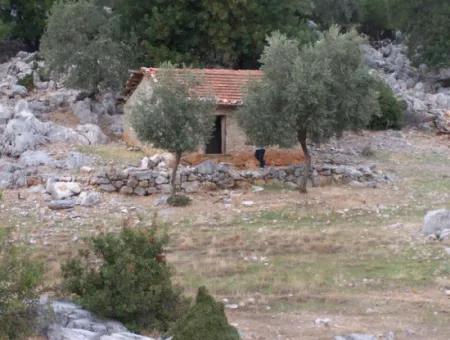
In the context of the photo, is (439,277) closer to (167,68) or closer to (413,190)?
(413,190)

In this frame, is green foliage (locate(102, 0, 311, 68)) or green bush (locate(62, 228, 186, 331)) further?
green foliage (locate(102, 0, 311, 68))

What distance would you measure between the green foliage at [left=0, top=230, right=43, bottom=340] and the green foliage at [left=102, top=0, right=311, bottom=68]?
1107 inches

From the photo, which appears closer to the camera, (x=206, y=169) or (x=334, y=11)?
(x=206, y=169)

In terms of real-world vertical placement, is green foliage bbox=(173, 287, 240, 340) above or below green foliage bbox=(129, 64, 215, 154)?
below

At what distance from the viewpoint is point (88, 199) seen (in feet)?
77.5

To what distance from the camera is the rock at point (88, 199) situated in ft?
77.2

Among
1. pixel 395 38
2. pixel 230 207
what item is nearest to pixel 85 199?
pixel 230 207

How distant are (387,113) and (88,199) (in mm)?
19924

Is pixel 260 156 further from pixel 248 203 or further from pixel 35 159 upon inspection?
pixel 35 159

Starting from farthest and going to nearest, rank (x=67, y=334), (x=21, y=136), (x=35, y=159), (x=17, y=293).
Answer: (x=21, y=136) < (x=35, y=159) < (x=17, y=293) < (x=67, y=334)

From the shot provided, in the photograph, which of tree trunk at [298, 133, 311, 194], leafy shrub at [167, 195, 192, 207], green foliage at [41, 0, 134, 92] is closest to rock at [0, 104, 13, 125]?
green foliage at [41, 0, 134, 92]

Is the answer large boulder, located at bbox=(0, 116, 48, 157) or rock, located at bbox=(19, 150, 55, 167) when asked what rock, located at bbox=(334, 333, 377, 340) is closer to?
rock, located at bbox=(19, 150, 55, 167)

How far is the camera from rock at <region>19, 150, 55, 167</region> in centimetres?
2880

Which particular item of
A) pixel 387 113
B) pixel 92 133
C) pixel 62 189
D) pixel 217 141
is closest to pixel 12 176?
pixel 62 189
